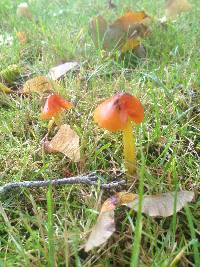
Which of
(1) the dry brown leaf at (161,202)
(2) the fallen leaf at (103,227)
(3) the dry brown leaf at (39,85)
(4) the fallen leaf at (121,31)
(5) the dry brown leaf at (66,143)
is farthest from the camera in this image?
(4) the fallen leaf at (121,31)

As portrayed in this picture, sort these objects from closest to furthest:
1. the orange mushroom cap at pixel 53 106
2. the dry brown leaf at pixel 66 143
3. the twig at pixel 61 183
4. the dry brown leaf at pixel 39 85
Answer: the twig at pixel 61 183 → the dry brown leaf at pixel 66 143 → the orange mushroom cap at pixel 53 106 → the dry brown leaf at pixel 39 85

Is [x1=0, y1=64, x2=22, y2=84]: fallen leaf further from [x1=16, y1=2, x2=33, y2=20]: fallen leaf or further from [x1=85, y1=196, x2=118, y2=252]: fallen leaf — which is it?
[x1=16, y1=2, x2=33, y2=20]: fallen leaf

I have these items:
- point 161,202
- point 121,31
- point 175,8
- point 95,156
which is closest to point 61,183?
point 95,156

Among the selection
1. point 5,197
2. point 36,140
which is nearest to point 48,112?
point 36,140

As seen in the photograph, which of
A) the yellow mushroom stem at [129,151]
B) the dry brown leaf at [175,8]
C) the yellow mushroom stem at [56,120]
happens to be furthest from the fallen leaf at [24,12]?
the yellow mushroom stem at [129,151]

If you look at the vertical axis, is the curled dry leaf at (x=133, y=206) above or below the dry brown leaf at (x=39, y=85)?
below

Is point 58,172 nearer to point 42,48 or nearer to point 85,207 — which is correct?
point 85,207

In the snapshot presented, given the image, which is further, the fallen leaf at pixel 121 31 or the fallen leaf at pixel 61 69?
the fallen leaf at pixel 121 31

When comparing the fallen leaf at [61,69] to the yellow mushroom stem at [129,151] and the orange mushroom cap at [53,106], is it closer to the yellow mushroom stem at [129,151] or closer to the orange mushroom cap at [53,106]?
the orange mushroom cap at [53,106]
